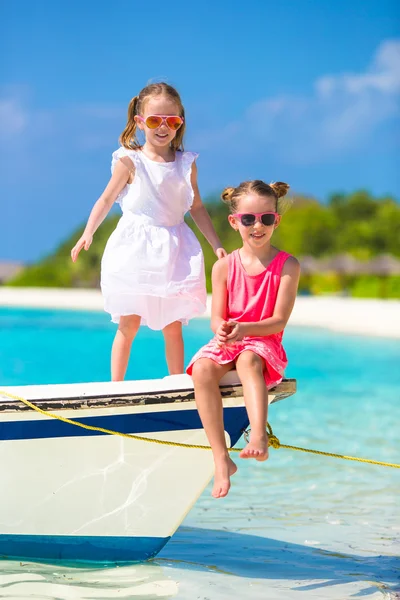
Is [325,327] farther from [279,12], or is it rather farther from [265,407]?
[279,12]

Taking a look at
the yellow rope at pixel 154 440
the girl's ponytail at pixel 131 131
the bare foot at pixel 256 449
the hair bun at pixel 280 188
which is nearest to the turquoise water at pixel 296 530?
the yellow rope at pixel 154 440

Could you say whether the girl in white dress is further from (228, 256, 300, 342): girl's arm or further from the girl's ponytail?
(228, 256, 300, 342): girl's arm

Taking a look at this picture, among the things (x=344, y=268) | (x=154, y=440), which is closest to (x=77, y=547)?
(x=154, y=440)

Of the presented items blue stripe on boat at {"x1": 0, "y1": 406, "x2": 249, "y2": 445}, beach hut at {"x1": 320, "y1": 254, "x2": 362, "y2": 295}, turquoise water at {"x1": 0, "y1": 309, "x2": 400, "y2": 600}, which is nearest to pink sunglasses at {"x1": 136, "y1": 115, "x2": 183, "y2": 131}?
blue stripe on boat at {"x1": 0, "y1": 406, "x2": 249, "y2": 445}

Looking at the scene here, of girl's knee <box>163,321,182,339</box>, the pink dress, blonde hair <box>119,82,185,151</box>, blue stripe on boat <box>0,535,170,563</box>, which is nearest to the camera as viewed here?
the pink dress

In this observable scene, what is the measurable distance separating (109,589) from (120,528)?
26cm

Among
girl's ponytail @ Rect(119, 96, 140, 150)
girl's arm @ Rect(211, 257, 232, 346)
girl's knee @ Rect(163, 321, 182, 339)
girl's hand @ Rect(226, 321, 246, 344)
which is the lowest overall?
girl's knee @ Rect(163, 321, 182, 339)

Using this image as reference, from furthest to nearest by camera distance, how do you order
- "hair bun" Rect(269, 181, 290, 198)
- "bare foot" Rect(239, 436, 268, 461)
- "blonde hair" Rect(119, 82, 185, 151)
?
"blonde hair" Rect(119, 82, 185, 151) < "hair bun" Rect(269, 181, 290, 198) < "bare foot" Rect(239, 436, 268, 461)

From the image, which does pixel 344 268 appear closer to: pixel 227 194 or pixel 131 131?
pixel 131 131

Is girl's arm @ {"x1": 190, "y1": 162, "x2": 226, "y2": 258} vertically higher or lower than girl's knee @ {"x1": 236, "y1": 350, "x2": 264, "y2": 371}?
higher

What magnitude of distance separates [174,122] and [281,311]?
1.03 m

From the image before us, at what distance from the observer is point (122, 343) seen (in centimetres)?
434

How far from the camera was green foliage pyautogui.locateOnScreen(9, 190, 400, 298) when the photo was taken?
37.2 m

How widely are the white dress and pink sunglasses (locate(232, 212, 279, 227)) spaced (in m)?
0.58
